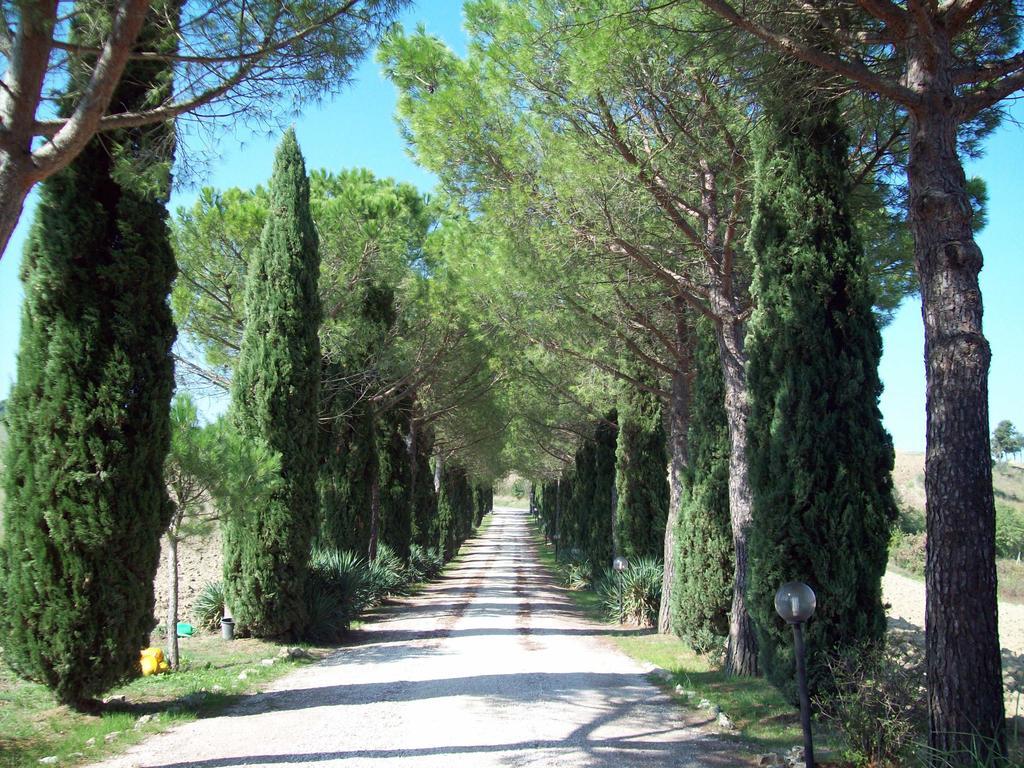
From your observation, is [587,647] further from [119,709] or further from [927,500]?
[927,500]

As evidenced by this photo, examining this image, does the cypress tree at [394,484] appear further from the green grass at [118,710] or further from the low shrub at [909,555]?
the low shrub at [909,555]

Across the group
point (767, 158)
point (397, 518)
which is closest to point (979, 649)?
point (767, 158)

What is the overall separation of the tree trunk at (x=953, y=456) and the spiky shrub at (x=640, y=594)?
30.9ft

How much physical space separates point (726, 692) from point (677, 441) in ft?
18.2

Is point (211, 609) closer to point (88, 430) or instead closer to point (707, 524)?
point (88, 430)

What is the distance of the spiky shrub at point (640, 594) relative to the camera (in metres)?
13.8

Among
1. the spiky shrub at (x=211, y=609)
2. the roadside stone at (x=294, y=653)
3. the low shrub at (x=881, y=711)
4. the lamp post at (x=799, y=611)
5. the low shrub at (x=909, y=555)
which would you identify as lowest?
the low shrub at (x=909, y=555)

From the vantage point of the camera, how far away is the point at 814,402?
6531 mm

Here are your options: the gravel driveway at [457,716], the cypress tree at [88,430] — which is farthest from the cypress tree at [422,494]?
the cypress tree at [88,430]

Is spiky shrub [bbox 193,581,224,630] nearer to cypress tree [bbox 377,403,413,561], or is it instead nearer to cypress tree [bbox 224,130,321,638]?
cypress tree [bbox 224,130,321,638]

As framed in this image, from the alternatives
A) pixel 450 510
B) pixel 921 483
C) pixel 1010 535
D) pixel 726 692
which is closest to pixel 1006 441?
pixel 921 483

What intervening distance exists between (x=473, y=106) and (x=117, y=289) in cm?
467

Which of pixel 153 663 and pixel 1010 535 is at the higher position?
pixel 1010 535

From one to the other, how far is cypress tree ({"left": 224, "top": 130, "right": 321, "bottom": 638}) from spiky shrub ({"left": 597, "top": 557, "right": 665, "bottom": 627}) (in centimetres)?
589
